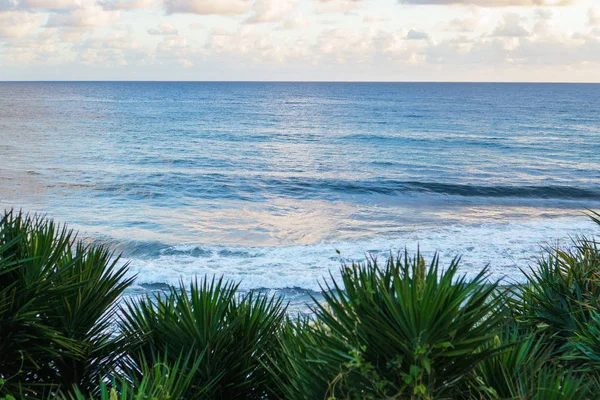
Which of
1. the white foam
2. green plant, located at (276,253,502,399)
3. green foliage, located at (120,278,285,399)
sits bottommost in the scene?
the white foam

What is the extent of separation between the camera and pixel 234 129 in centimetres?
5462

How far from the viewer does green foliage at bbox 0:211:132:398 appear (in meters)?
3.46

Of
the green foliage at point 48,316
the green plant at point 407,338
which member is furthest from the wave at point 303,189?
the green plant at point 407,338

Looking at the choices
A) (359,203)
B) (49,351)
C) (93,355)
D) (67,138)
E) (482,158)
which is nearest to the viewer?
(49,351)

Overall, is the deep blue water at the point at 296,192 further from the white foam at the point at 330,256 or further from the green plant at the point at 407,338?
the green plant at the point at 407,338

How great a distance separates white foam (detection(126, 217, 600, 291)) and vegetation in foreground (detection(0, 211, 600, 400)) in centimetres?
826

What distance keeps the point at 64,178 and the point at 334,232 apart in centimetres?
1568

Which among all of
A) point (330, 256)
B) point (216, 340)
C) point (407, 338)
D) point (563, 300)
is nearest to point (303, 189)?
point (330, 256)

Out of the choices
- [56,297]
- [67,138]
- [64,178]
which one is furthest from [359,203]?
[67,138]

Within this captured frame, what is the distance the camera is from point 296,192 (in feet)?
86.3

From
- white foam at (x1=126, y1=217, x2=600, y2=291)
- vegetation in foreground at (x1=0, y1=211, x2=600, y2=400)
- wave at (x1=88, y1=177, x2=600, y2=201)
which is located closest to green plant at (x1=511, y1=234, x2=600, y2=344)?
vegetation in foreground at (x1=0, y1=211, x2=600, y2=400)

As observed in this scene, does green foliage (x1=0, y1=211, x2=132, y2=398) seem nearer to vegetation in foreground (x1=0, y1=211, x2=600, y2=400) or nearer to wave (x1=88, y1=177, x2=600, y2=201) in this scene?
vegetation in foreground (x1=0, y1=211, x2=600, y2=400)

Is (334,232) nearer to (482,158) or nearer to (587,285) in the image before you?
(587,285)

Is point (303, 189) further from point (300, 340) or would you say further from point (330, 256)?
point (300, 340)
